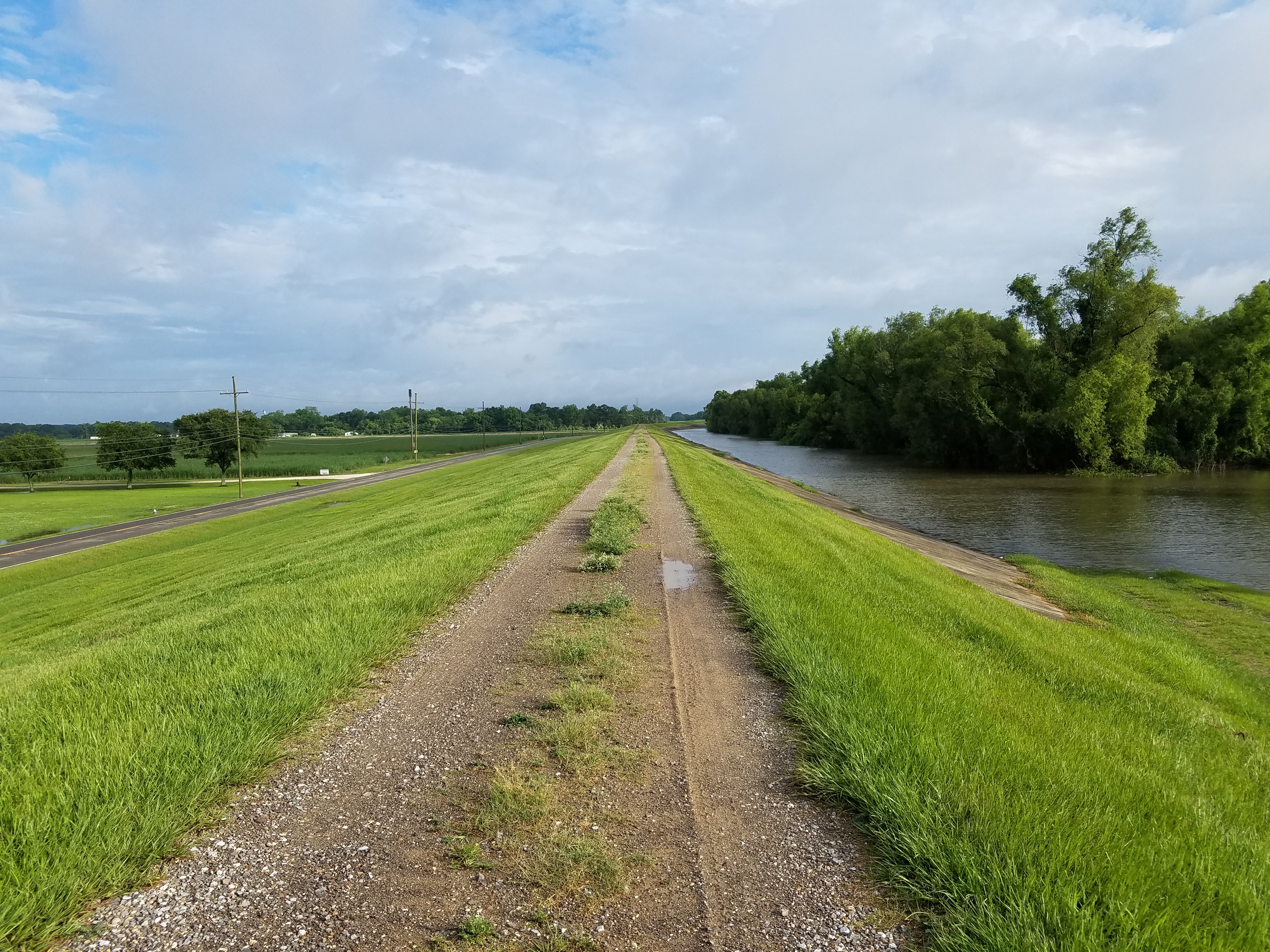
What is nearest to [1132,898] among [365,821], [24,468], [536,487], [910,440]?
A: [365,821]

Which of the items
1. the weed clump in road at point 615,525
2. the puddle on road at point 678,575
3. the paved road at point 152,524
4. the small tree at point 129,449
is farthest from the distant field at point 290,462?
the puddle on road at point 678,575

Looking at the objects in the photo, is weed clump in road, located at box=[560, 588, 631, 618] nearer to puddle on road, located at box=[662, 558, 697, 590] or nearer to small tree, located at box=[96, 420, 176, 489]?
puddle on road, located at box=[662, 558, 697, 590]

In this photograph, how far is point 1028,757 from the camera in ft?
15.1

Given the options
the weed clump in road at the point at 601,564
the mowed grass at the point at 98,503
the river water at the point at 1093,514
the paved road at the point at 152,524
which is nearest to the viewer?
the weed clump in road at the point at 601,564

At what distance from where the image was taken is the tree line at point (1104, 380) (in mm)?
44031

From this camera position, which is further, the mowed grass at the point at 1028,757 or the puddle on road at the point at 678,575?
the puddle on road at the point at 678,575

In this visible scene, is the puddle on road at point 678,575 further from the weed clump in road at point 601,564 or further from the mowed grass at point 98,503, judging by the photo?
the mowed grass at point 98,503

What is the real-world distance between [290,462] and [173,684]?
323 feet

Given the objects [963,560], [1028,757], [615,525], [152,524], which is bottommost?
[152,524]

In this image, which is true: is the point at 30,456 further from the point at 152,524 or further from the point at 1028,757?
the point at 1028,757

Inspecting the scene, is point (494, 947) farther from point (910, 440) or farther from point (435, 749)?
point (910, 440)

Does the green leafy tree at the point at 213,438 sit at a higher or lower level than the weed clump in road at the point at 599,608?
higher

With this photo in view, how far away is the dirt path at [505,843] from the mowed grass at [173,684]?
0.29m

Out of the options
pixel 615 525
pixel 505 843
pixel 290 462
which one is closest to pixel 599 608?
pixel 505 843
